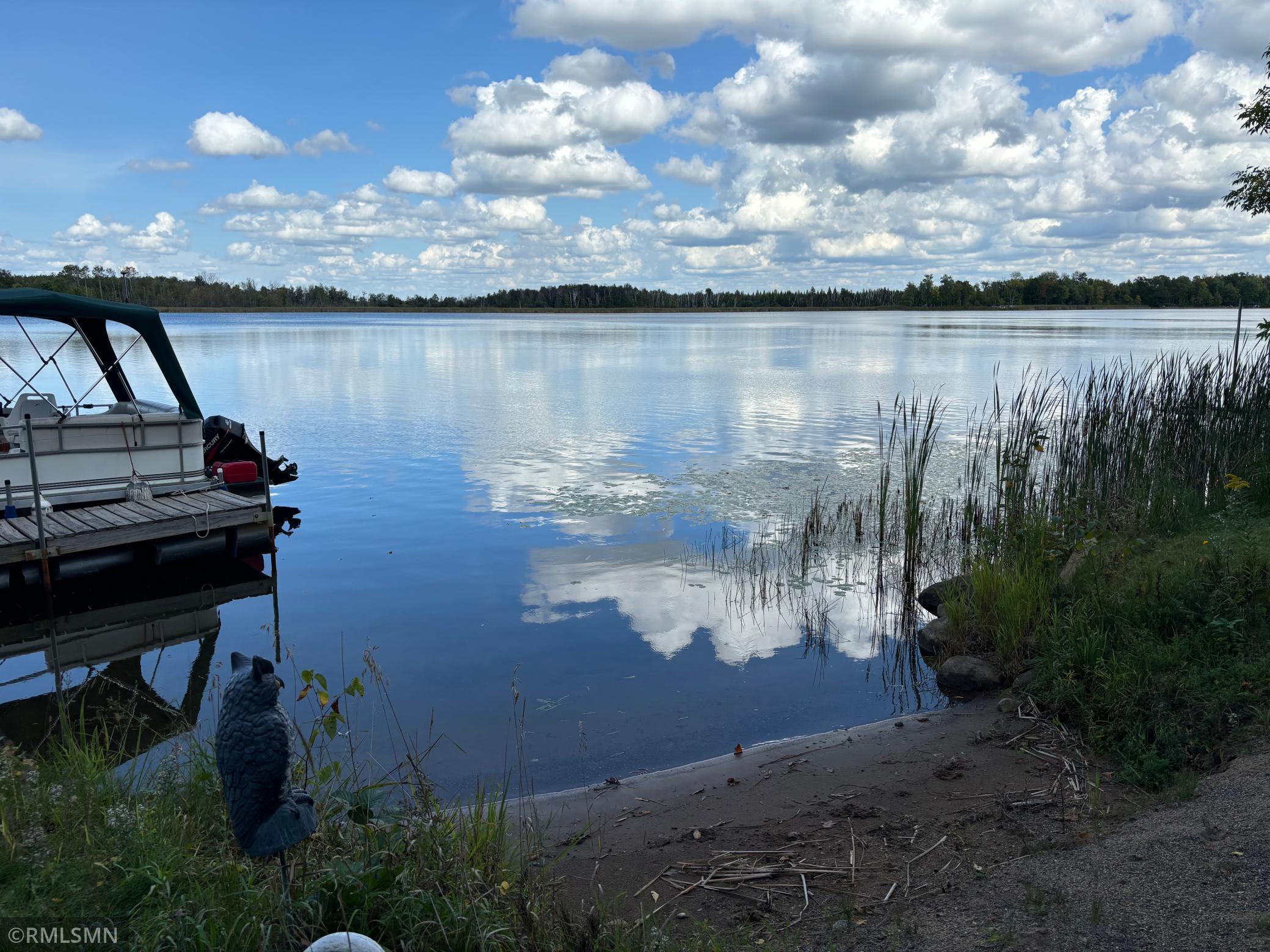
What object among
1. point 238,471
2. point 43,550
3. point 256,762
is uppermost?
point 256,762

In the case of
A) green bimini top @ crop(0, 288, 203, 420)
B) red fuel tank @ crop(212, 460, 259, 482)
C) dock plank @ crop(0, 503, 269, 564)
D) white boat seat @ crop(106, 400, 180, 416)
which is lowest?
dock plank @ crop(0, 503, 269, 564)

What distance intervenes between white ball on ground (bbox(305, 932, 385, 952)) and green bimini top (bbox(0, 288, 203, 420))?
35.5 ft

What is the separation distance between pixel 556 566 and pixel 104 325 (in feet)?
25.4

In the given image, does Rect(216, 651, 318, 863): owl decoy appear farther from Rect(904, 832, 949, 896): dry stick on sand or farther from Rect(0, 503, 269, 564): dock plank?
Rect(0, 503, 269, 564): dock plank

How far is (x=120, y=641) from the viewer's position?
9492 mm

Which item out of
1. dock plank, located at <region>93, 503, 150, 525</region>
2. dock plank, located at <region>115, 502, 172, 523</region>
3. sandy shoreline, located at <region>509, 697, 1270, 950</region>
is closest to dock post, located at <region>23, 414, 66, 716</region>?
dock plank, located at <region>93, 503, 150, 525</region>

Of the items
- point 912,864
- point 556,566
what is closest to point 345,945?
point 912,864

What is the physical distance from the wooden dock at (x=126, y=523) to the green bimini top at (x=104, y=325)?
4.60 feet

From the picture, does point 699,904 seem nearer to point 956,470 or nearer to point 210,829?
point 210,829

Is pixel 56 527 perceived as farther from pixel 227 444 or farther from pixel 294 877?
pixel 294 877

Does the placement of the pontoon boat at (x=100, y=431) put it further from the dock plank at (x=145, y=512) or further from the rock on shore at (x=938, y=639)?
the rock on shore at (x=938, y=639)

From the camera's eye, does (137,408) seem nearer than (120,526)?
No

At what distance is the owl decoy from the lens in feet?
8.78

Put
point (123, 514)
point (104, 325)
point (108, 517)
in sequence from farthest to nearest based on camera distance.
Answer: point (104, 325), point (123, 514), point (108, 517)
